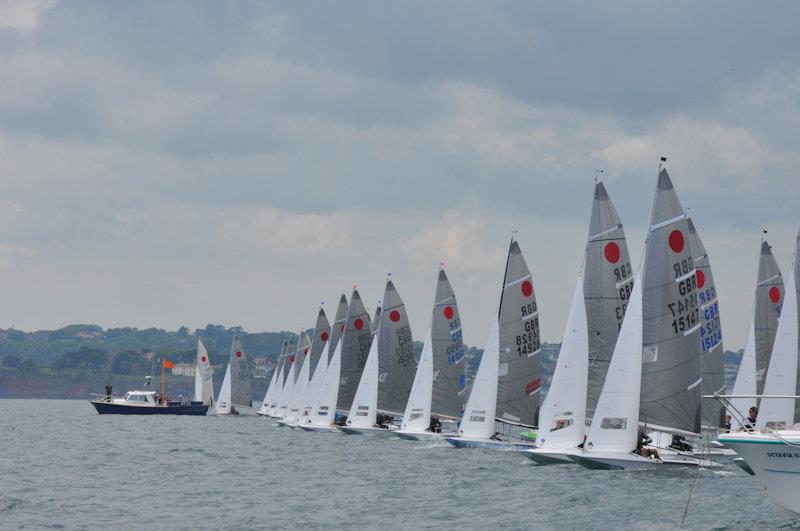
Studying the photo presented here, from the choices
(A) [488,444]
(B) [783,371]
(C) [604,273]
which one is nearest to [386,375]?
(A) [488,444]

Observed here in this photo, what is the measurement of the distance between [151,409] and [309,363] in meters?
23.4

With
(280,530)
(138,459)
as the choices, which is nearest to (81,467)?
(138,459)

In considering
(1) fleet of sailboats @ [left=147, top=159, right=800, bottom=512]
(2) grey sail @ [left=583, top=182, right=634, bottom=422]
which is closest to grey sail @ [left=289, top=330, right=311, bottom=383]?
(1) fleet of sailboats @ [left=147, top=159, right=800, bottom=512]

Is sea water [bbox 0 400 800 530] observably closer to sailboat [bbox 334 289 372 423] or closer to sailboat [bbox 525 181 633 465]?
sailboat [bbox 525 181 633 465]

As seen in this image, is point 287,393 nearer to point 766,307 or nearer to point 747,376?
point 766,307

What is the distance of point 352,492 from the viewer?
137ft

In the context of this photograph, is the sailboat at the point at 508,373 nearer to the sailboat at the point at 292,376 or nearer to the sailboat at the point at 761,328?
the sailboat at the point at 761,328

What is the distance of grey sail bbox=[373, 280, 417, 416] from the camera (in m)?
73.6

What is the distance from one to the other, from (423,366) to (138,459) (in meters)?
16.6

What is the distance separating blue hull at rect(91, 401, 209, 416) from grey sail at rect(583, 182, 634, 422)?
65826 millimetres

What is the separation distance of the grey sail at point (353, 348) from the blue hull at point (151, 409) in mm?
35095

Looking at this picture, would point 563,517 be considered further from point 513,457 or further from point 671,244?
point 513,457

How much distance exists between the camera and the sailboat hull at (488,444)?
55.9m

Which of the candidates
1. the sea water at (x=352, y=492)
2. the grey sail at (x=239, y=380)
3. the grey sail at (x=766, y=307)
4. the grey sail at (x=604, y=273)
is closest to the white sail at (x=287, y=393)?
the grey sail at (x=239, y=380)
